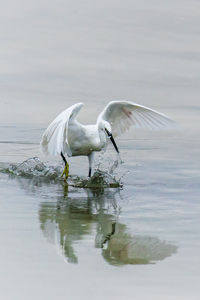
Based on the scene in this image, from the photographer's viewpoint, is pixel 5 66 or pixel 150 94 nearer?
pixel 150 94

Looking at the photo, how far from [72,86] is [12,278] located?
11.1m

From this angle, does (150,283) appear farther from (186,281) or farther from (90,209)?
(90,209)

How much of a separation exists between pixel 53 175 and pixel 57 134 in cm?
114

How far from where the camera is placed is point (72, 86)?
17.8m

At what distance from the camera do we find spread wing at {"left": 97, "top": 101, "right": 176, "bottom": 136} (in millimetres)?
12703

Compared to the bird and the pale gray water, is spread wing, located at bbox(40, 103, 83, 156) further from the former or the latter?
the pale gray water

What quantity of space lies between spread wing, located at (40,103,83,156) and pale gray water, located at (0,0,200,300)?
48 centimetres

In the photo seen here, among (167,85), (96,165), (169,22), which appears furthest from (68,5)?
(96,165)

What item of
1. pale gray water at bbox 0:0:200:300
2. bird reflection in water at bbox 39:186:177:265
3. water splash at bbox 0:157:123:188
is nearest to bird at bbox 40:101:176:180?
water splash at bbox 0:157:123:188

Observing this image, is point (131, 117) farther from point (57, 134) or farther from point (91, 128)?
point (57, 134)

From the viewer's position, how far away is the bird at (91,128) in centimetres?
1123

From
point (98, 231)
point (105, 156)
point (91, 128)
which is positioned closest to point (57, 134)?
point (91, 128)

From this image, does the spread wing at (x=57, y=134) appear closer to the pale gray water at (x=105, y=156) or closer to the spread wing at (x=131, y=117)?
the pale gray water at (x=105, y=156)

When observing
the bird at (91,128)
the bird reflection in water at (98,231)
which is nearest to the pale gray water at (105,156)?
the bird reflection in water at (98,231)
